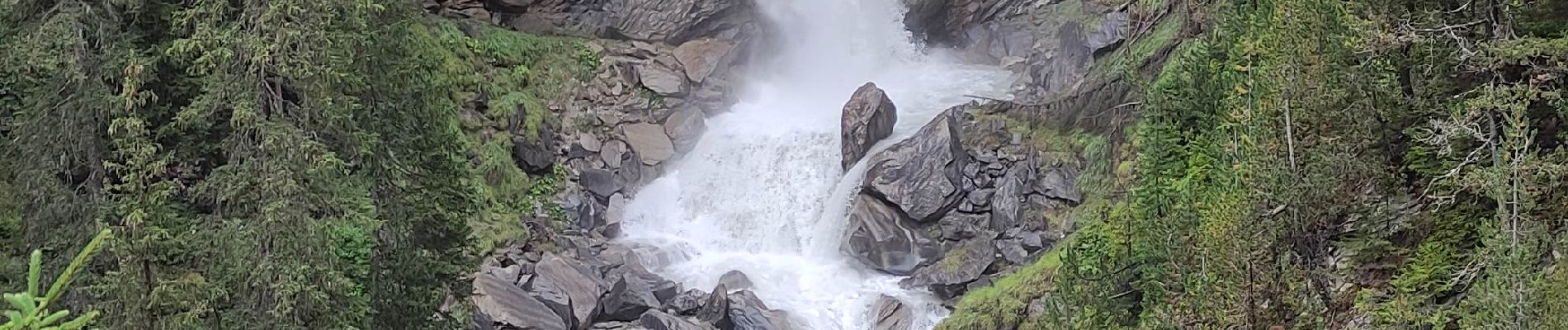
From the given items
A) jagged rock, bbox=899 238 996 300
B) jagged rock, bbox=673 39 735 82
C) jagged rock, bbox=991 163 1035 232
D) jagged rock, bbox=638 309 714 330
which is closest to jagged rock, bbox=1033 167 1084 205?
jagged rock, bbox=991 163 1035 232

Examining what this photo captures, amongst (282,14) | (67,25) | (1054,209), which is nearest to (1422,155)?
(282,14)

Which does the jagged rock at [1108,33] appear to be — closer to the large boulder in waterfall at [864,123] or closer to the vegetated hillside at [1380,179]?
the large boulder in waterfall at [864,123]

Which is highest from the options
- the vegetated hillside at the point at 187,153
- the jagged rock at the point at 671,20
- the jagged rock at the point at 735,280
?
the vegetated hillside at the point at 187,153

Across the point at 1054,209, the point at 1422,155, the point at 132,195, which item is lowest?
the point at 1054,209

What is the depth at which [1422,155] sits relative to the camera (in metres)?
6.55

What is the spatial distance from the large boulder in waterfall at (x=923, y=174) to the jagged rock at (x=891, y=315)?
2168 millimetres

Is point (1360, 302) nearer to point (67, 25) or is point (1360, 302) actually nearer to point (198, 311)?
point (198, 311)

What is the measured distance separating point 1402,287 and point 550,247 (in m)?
13.7

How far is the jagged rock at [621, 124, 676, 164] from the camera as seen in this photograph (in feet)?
73.1

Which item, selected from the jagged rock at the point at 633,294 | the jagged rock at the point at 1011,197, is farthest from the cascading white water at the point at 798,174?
the jagged rock at the point at 1011,197

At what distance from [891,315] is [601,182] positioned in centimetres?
689

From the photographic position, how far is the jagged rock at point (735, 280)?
1783 cm

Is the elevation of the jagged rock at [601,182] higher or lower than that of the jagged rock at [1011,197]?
lower

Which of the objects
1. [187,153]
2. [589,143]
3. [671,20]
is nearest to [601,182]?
[589,143]
